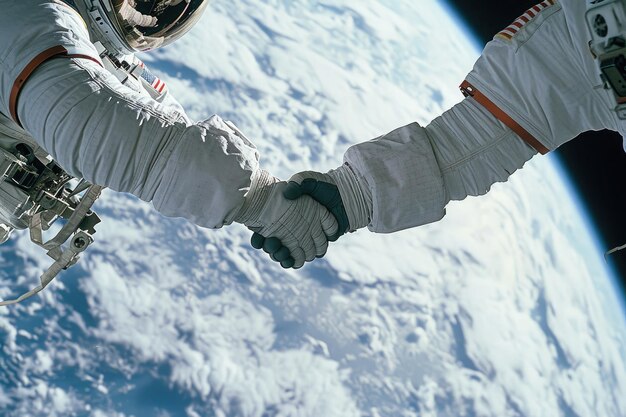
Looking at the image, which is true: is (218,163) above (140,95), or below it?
below

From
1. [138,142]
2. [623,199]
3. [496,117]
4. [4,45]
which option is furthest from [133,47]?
[623,199]

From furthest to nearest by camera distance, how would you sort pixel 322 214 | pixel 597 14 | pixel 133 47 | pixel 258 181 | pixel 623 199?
pixel 623 199
pixel 133 47
pixel 322 214
pixel 258 181
pixel 597 14

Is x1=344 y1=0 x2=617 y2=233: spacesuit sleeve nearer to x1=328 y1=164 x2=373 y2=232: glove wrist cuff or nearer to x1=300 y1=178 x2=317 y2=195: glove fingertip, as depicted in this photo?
x1=328 y1=164 x2=373 y2=232: glove wrist cuff

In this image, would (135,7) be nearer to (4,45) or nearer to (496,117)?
(4,45)

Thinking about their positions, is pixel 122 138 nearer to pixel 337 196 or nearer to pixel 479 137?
pixel 337 196

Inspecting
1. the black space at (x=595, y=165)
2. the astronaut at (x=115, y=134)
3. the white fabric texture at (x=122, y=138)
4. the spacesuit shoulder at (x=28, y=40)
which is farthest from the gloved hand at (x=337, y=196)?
the black space at (x=595, y=165)

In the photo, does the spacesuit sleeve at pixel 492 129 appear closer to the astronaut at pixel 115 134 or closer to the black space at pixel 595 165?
the astronaut at pixel 115 134
